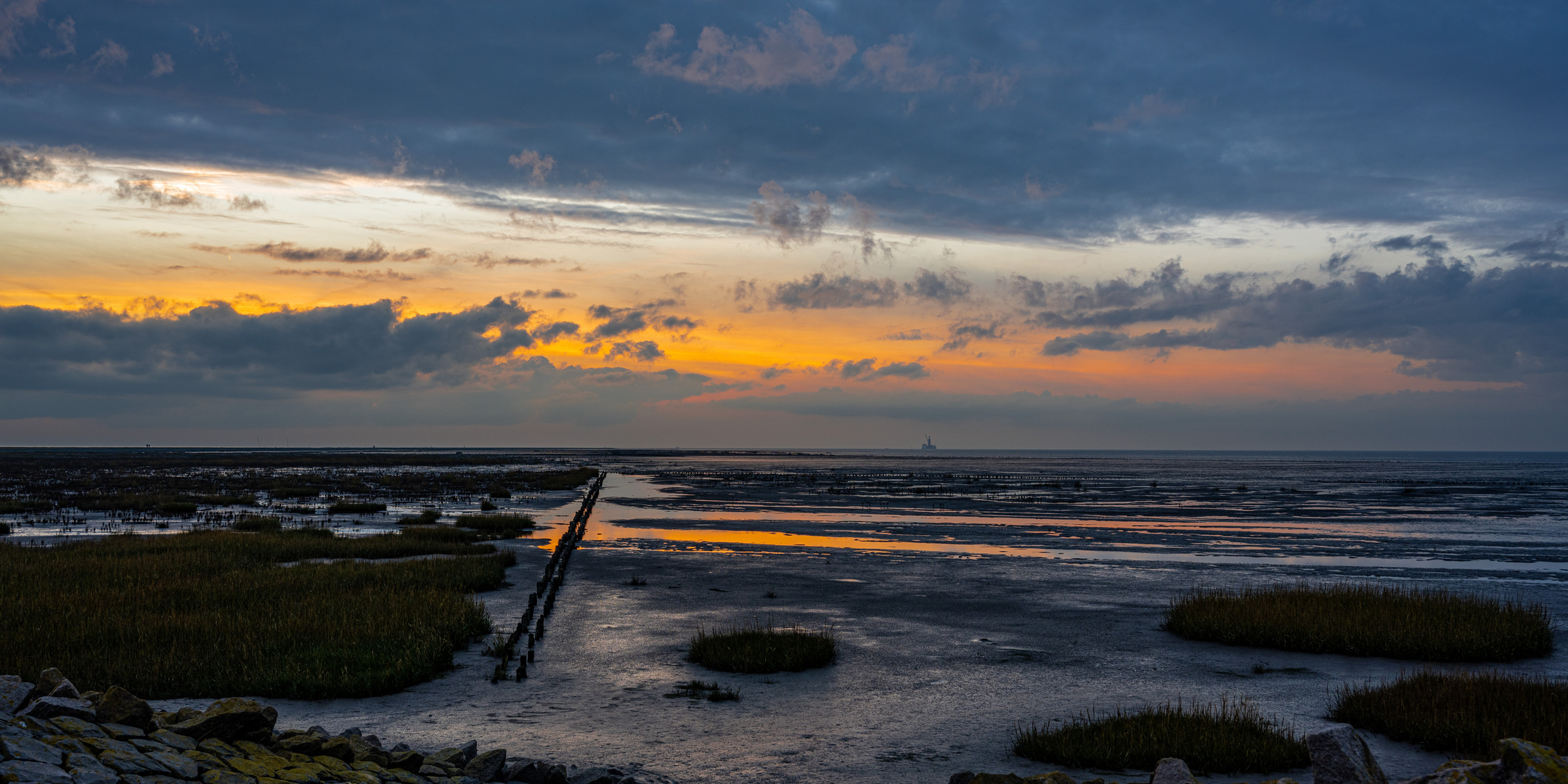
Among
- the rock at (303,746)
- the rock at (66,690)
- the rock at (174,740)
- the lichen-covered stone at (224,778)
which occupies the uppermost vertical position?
the rock at (66,690)

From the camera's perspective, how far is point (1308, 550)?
3475 cm

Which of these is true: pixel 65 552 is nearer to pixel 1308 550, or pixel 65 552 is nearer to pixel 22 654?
pixel 22 654

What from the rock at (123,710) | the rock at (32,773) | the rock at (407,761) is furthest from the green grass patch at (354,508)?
the rock at (32,773)

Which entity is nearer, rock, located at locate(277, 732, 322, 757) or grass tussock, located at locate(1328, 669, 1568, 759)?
rock, located at locate(277, 732, 322, 757)

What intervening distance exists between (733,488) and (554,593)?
5870 cm

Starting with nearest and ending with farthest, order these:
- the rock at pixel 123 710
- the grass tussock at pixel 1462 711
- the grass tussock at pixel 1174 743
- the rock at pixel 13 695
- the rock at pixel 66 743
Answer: the rock at pixel 66 743 → the rock at pixel 13 695 → the rock at pixel 123 710 → the grass tussock at pixel 1174 743 → the grass tussock at pixel 1462 711

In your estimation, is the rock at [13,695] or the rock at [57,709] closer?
the rock at [57,709]

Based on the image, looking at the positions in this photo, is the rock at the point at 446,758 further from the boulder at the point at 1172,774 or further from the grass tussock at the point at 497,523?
the grass tussock at the point at 497,523

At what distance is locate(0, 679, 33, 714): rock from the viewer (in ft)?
27.9

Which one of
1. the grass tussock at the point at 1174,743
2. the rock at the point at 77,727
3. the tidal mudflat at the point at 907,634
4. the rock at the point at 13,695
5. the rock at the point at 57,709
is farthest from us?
the tidal mudflat at the point at 907,634

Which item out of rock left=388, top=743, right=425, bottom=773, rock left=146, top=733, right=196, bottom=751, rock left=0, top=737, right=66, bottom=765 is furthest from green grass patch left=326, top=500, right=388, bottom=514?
rock left=0, top=737, right=66, bottom=765

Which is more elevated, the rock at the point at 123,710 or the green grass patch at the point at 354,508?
the rock at the point at 123,710

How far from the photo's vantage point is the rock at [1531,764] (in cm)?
707

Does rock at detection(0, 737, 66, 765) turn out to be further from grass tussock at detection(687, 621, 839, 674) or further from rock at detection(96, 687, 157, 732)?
grass tussock at detection(687, 621, 839, 674)
